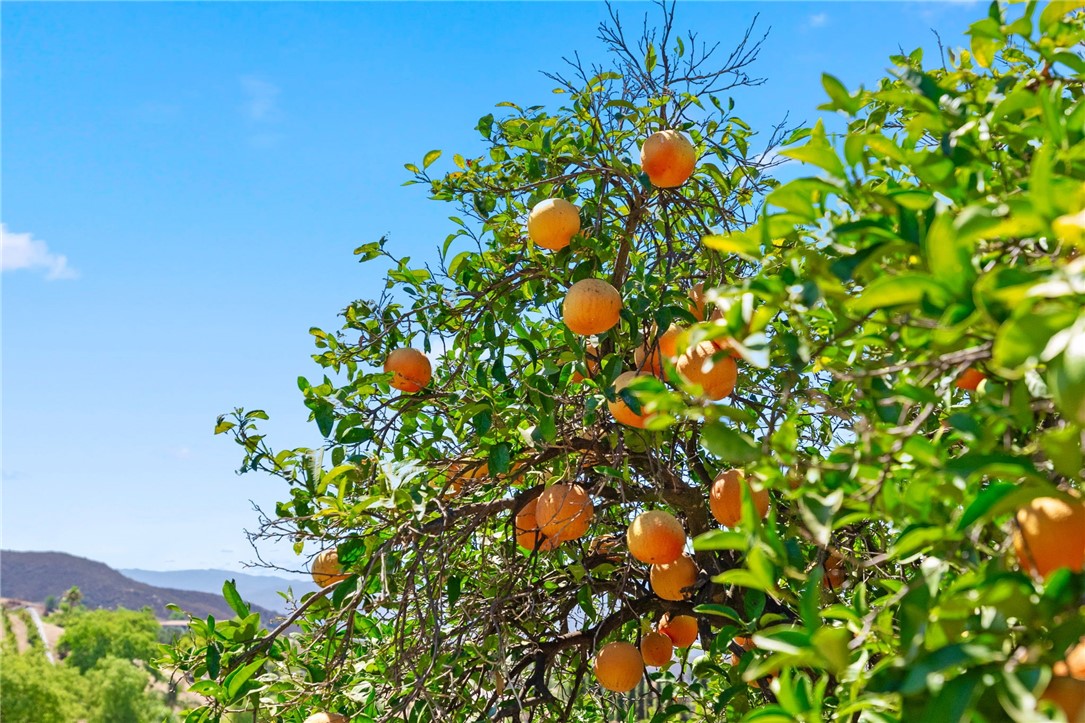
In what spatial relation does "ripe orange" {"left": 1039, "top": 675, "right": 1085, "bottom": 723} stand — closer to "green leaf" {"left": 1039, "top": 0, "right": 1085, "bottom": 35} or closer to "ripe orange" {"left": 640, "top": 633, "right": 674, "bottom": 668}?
"green leaf" {"left": 1039, "top": 0, "right": 1085, "bottom": 35}

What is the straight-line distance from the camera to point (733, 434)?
1.17 m

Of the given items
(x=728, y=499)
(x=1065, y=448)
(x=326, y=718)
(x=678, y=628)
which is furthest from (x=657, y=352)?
(x=1065, y=448)

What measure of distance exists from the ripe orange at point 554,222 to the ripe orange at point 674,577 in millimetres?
1018

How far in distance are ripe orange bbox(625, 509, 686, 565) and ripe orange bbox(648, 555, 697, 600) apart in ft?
0.44

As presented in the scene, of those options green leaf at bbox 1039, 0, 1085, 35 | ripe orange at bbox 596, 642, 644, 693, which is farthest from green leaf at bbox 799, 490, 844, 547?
ripe orange at bbox 596, 642, 644, 693

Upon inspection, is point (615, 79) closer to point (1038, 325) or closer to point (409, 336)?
point (409, 336)

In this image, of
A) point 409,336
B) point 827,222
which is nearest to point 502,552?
point 409,336

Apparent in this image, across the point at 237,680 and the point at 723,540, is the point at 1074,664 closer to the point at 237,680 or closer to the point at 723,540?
the point at 723,540

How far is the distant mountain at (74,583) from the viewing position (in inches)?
4975

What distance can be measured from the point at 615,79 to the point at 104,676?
5036 centimetres

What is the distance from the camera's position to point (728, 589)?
2.60 meters

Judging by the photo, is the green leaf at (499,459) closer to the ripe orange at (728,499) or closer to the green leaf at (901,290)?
the ripe orange at (728,499)

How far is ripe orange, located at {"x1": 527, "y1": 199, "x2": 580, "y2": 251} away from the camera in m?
2.40

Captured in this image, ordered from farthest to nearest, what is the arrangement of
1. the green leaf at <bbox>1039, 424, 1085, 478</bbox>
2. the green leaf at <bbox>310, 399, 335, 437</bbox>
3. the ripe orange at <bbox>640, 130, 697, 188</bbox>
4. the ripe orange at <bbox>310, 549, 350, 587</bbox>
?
the ripe orange at <bbox>310, 549, 350, 587</bbox> < the green leaf at <bbox>310, 399, 335, 437</bbox> < the ripe orange at <bbox>640, 130, 697, 188</bbox> < the green leaf at <bbox>1039, 424, 1085, 478</bbox>
